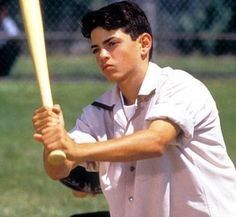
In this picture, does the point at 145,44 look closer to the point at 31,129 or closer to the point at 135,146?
the point at 135,146

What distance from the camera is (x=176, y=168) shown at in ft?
14.9

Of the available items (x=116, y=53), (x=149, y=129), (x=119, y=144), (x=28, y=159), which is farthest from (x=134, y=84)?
(x=28, y=159)

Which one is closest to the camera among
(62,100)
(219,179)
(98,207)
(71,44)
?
(219,179)

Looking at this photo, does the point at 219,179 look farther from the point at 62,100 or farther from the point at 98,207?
the point at 62,100

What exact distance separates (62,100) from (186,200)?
28.5 feet

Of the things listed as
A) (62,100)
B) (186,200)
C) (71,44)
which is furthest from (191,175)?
(71,44)

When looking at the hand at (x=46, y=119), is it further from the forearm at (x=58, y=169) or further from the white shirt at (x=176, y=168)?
the white shirt at (x=176, y=168)

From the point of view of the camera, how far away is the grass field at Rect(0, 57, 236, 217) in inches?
329

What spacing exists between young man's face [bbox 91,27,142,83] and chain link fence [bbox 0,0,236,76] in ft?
29.2

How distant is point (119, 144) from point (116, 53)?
16.5 inches

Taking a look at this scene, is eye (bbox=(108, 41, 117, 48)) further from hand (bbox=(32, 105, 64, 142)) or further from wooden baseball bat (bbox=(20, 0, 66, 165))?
hand (bbox=(32, 105, 64, 142))

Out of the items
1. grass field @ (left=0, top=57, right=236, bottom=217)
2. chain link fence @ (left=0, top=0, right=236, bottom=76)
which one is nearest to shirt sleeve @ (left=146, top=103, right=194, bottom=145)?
grass field @ (left=0, top=57, right=236, bottom=217)

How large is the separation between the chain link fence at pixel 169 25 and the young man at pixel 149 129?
8.83m

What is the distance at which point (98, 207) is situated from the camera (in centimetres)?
821
